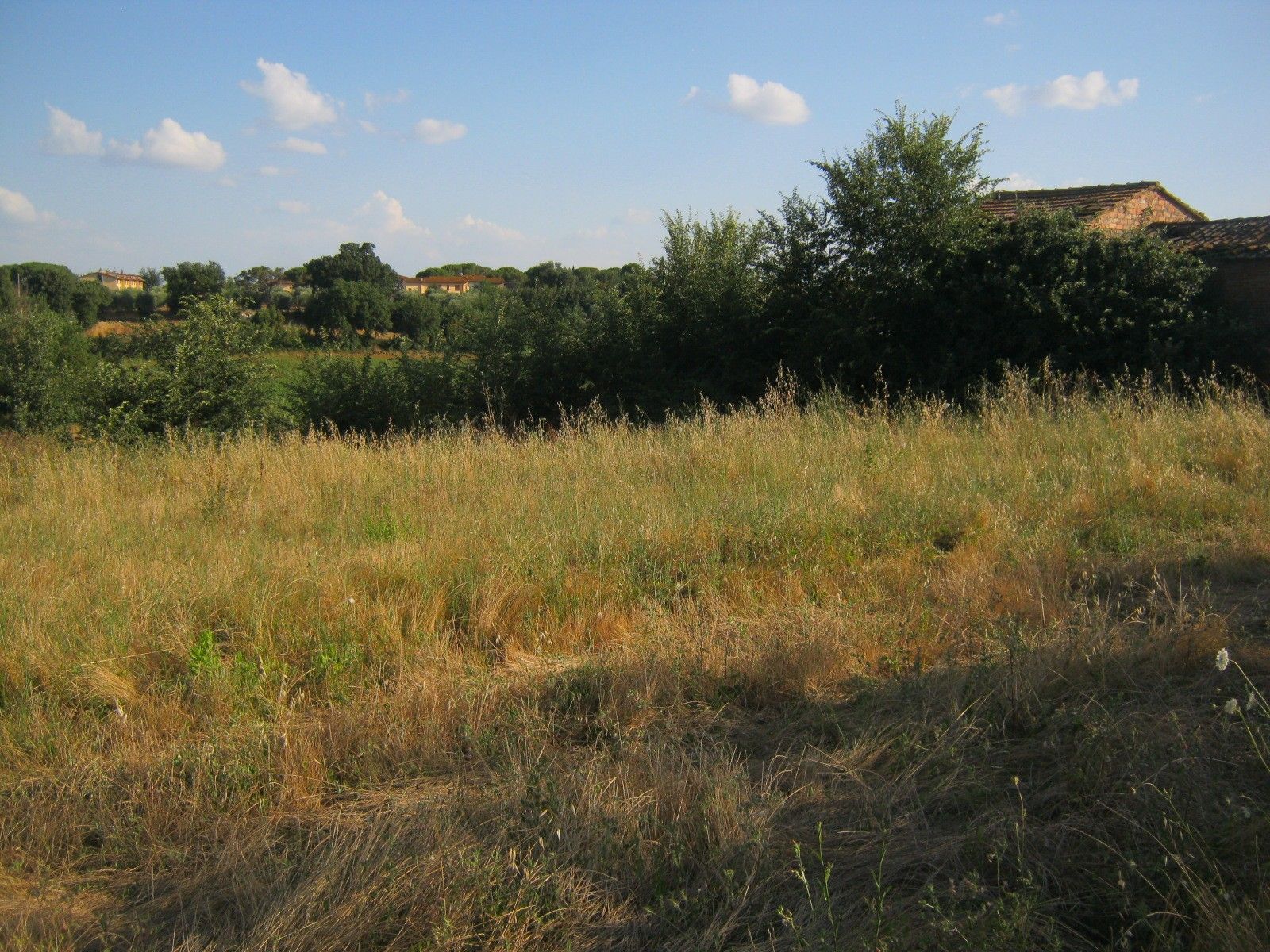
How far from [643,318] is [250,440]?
11.3 m

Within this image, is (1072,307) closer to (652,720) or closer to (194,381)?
(652,720)

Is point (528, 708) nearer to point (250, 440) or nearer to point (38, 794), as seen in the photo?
point (38, 794)

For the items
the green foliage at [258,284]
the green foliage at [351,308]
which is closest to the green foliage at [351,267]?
the green foliage at [258,284]

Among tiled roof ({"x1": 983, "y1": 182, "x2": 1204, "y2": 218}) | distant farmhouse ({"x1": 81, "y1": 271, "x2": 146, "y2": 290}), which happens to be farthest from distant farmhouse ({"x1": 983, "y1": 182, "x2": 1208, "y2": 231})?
distant farmhouse ({"x1": 81, "y1": 271, "x2": 146, "y2": 290})

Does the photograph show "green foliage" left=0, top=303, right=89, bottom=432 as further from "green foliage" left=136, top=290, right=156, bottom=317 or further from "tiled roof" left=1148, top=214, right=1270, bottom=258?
"green foliage" left=136, top=290, right=156, bottom=317

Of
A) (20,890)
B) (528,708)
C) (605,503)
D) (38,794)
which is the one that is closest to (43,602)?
(38,794)

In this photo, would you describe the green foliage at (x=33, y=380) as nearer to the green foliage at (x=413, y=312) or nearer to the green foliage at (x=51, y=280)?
the green foliage at (x=413, y=312)

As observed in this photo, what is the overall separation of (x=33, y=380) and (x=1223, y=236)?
23845 mm

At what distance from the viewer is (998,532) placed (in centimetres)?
600

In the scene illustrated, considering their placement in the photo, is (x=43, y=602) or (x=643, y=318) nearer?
(x=43, y=602)

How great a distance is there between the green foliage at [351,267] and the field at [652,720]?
46220mm

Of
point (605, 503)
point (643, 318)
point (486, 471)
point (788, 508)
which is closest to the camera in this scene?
point (788, 508)

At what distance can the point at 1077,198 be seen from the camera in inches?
846

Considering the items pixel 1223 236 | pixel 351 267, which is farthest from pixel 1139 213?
pixel 351 267
